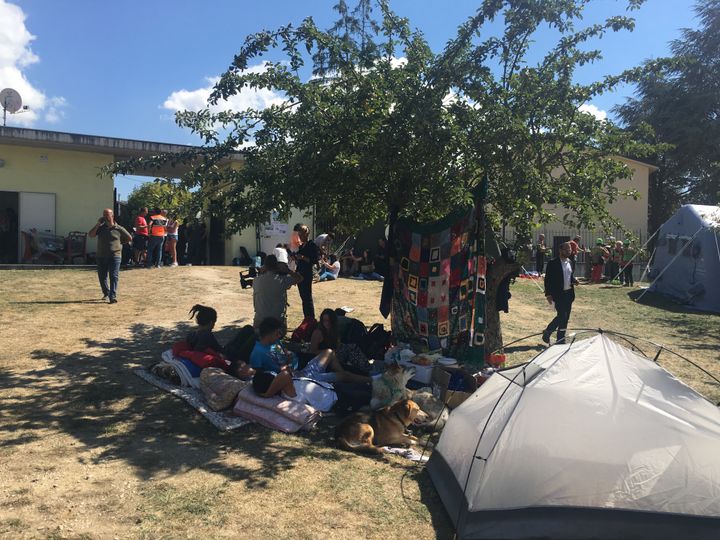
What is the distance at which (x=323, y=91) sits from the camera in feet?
22.8

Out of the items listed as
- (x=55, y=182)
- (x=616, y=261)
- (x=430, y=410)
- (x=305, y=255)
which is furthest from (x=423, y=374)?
(x=616, y=261)

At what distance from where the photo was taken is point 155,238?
14562mm

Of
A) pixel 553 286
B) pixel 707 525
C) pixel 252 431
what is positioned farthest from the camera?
pixel 553 286

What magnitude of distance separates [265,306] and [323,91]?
9.41ft

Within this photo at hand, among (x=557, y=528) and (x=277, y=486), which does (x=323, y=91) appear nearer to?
(x=277, y=486)

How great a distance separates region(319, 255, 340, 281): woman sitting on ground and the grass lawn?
6.67 m

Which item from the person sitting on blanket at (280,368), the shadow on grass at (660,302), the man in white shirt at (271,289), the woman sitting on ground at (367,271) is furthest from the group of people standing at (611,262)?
the person sitting on blanket at (280,368)

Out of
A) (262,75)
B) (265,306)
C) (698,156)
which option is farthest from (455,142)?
(698,156)

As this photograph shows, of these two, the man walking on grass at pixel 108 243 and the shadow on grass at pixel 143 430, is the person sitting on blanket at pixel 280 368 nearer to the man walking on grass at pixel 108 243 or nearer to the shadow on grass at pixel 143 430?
the shadow on grass at pixel 143 430

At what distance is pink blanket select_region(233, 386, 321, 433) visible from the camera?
538 cm

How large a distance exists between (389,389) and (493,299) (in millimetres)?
2834

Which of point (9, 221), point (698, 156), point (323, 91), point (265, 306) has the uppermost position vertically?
point (698, 156)

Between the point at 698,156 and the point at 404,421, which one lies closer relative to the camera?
the point at 404,421

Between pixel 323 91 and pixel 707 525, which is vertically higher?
pixel 323 91
